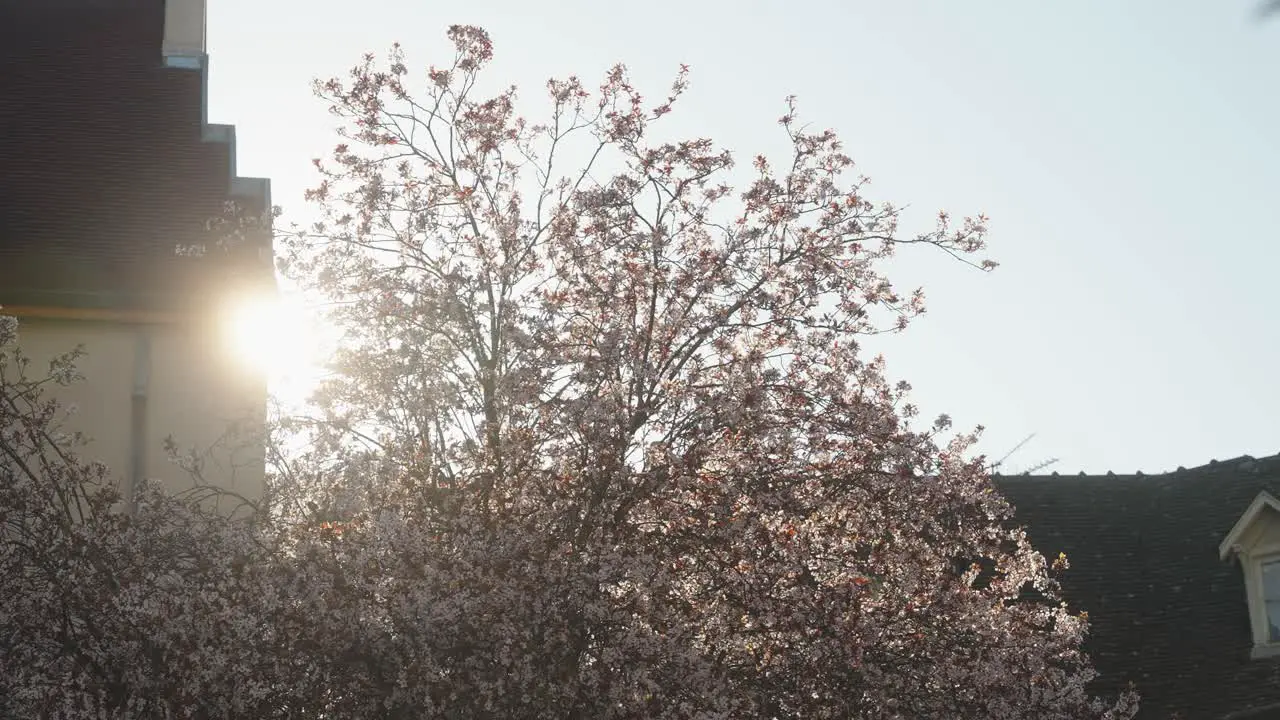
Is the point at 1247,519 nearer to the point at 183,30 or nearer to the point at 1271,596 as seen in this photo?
the point at 1271,596

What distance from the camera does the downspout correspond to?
1650 centimetres

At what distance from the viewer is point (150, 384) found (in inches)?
663

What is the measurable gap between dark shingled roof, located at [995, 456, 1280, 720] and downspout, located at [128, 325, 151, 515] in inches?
459

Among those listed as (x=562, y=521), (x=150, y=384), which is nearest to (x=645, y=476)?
(x=562, y=521)

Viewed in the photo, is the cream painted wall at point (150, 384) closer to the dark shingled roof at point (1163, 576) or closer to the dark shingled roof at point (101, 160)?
the dark shingled roof at point (101, 160)

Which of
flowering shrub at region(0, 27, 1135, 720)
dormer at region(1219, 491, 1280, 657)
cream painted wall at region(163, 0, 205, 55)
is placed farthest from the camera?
dormer at region(1219, 491, 1280, 657)

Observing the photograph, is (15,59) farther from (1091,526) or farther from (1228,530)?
(1228,530)

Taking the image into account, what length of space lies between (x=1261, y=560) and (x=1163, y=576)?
52.0 inches

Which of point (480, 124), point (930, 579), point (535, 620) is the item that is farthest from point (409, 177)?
→ point (930, 579)

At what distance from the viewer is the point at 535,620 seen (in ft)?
36.8

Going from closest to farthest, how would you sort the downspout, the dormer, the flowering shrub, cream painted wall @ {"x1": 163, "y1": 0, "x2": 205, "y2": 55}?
the flowering shrub → the downspout → cream painted wall @ {"x1": 163, "y1": 0, "x2": 205, "y2": 55} → the dormer

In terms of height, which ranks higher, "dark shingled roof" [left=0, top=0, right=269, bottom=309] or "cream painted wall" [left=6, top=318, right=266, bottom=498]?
"dark shingled roof" [left=0, top=0, right=269, bottom=309]

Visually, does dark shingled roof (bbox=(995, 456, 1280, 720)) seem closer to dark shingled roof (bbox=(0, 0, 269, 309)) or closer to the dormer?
the dormer

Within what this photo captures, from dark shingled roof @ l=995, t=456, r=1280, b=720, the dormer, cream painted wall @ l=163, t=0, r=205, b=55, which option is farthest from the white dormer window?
cream painted wall @ l=163, t=0, r=205, b=55
